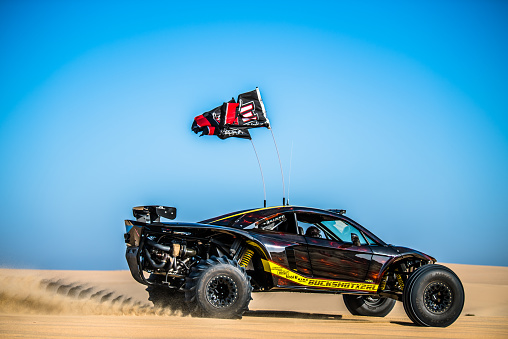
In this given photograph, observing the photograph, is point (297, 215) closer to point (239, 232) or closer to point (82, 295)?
point (239, 232)

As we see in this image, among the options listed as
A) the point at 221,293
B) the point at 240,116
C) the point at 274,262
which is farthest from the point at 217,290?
the point at 240,116

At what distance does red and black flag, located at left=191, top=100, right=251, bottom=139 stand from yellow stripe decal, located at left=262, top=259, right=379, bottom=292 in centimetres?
493

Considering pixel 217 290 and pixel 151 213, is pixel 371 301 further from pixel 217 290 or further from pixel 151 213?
pixel 151 213

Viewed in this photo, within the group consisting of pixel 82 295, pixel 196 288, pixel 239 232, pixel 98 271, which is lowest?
pixel 98 271

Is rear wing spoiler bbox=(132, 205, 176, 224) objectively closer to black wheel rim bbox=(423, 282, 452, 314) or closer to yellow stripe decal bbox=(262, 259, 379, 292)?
yellow stripe decal bbox=(262, 259, 379, 292)

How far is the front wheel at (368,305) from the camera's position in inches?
425

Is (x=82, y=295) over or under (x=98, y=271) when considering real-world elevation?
over

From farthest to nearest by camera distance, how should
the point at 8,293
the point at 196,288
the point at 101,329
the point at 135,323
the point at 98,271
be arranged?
the point at 98,271 → the point at 8,293 → the point at 196,288 → the point at 135,323 → the point at 101,329

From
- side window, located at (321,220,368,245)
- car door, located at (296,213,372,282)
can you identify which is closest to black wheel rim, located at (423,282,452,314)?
car door, located at (296,213,372,282)

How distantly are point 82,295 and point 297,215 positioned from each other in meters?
3.90

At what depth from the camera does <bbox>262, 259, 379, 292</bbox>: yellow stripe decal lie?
841 cm

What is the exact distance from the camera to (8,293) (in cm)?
888

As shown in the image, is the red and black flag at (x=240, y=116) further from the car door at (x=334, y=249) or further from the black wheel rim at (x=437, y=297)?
the black wheel rim at (x=437, y=297)

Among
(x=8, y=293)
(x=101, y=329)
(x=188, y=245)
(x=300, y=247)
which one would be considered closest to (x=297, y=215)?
(x=300, y=247)
